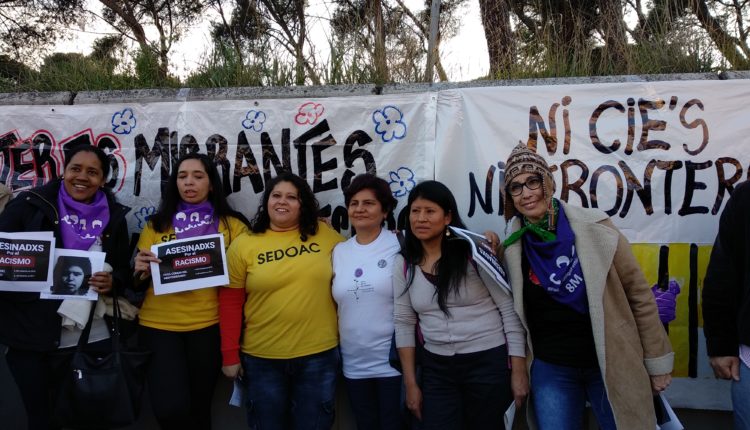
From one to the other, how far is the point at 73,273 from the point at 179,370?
2.53 ft

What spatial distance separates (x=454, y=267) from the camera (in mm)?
2605

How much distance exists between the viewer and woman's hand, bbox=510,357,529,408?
251 cm

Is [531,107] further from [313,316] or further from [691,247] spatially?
[313,316]

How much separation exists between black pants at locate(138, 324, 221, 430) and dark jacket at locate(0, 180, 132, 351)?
43 centimetres

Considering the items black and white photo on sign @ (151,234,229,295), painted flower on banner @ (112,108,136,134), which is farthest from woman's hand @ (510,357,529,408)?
painted flower on banner @ (112,108,136,134)

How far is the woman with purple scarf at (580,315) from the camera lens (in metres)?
2.32

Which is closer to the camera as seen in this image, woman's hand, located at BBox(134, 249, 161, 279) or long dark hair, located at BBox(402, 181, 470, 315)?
long dark hair, located at BBox(402, 181, 470, 315)

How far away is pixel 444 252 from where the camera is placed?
8.73 feet

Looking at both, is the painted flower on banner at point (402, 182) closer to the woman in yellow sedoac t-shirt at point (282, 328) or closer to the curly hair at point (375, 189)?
the curly hair at point (375, 189)

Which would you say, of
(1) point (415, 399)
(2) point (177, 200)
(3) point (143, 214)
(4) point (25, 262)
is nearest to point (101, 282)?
(4) point (25, 262)

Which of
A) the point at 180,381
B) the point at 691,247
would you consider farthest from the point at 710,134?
the point at 180,381

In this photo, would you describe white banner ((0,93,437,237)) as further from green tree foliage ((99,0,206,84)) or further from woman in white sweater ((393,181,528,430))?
green tree foliage ((99,0,206,84))

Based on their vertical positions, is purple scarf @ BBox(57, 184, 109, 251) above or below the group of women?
above

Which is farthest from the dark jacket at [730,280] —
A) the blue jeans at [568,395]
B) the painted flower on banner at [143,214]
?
the painted flower on banner at [143,214]
